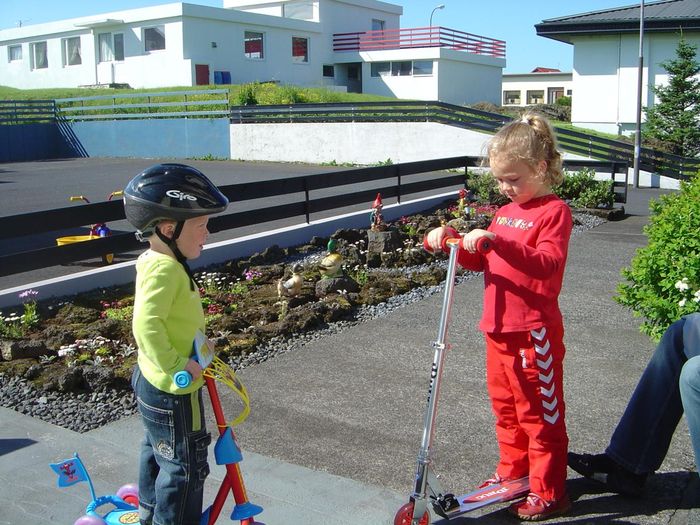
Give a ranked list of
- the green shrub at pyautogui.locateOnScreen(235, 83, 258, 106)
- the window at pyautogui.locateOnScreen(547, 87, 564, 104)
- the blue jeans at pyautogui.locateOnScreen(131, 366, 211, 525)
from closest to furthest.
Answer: the blue jeans at pyautogui.locateOnScreen(131, 366, 211, 525), the green shrub at pyautogui.locateOnScreen(235, 83, 258, 106), the window at pyautogui.locateOnScreen(547, 87, 564, 104)

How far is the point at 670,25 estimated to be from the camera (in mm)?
27000

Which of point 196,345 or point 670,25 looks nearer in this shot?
point 196,345

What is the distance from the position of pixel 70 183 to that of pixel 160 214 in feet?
66.1

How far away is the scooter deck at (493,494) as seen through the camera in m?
3.29

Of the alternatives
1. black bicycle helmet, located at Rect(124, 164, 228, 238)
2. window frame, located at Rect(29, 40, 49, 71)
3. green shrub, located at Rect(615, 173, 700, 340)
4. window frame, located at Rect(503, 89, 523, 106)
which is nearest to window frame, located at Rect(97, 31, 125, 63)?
window frame, located at Rect(29, 40, 49, 71)

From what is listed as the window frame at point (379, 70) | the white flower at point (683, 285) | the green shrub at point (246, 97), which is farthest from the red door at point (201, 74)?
the white flower at point (683, 285)

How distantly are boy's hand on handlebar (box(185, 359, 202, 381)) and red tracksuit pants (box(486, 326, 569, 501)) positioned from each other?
138 cm

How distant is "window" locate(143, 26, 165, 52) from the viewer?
1574 inches

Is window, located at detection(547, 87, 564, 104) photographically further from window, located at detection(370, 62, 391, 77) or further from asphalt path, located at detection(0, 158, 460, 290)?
asphalt path, located at detection(0, 158, 460, 290)

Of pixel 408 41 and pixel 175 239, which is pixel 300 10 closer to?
pixel 408 41

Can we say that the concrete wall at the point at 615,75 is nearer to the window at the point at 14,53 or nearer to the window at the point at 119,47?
the window at the point at 119,47

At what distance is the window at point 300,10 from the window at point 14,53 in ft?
55.7

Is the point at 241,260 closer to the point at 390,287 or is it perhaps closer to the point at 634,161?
the point at 390,287

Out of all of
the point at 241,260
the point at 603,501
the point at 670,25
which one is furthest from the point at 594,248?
the point at 670,25
